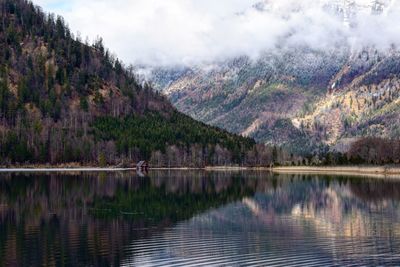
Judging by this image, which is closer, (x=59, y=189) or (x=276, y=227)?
(x=276, y=227)

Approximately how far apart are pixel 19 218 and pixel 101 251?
2610 cm

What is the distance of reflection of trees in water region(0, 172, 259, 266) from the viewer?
186 ft

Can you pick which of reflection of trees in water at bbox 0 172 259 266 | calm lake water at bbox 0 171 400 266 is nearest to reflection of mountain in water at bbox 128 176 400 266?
calm lake water at bbox 0 171 400 266

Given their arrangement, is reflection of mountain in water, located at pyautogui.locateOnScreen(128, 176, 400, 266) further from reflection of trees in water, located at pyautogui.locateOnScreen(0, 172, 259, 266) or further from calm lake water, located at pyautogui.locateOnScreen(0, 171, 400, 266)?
reflection of trees in water, located at pyautogui.locateOnScreen(0, 172, 259, 266)

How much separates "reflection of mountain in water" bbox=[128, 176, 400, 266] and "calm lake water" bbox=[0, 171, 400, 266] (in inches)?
3.4

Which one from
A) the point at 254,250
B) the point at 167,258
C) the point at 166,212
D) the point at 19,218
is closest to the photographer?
the point at 167,258

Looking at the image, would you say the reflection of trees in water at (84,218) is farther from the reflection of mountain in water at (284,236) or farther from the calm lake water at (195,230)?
the reflection of mountain in water at (284,236)

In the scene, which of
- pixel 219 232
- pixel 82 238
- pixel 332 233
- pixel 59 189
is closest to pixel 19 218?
pixel 82 238

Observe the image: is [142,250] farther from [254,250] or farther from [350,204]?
[350,204]

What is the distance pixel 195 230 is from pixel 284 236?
10022 millimetres

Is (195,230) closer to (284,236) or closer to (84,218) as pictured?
(284,236)

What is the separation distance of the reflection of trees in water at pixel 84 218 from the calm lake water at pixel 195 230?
10cm

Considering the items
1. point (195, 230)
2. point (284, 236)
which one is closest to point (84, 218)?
point (195, 230)

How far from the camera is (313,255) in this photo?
2221 inches
